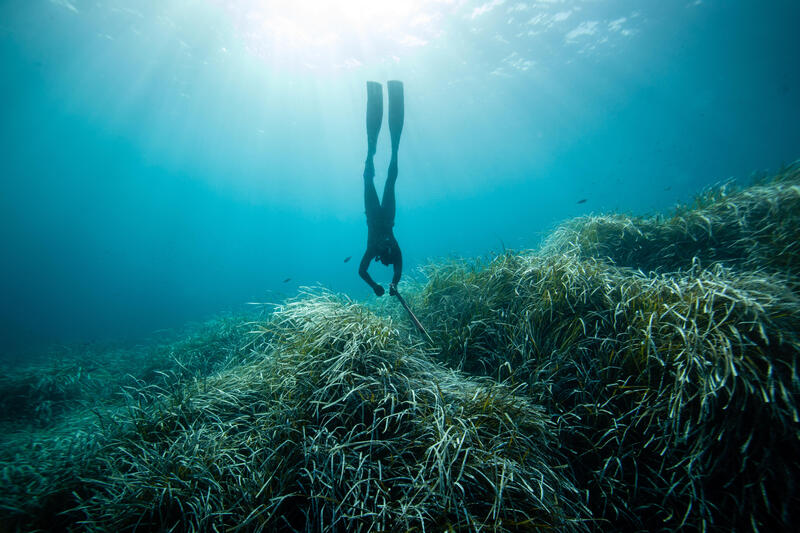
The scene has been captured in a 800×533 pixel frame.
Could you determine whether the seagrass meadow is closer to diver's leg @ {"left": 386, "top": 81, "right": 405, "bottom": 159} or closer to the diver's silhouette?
the diver's silhouette

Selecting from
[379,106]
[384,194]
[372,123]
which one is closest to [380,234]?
[384,194]

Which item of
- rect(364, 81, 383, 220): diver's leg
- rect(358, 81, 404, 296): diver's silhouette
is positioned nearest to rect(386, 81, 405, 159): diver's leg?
rect(358, 81, 404, 296): diver's silhouette

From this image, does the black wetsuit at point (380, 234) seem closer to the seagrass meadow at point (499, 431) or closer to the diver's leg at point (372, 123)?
the diver's leg at point (372, 123)

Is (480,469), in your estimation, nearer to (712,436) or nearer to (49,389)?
(712,436)

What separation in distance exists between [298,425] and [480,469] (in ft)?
4.37

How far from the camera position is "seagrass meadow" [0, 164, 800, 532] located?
5.30ft

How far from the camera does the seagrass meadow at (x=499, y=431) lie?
5.30ft

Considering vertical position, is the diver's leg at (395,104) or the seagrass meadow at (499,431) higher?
the diver's leg at (395,104)

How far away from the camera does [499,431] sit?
1909 millimetres

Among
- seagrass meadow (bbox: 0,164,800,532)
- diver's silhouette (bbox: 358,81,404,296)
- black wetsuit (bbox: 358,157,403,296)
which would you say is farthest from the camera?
diver's silhouette (bbox: 358,81,404,296)

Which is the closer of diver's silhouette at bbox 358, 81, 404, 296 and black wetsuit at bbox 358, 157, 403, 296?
black wetsuit at bbox 358, 157, 403, 296

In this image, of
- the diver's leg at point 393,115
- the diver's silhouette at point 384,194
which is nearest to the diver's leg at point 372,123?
the diver's silhouette at point 384,194

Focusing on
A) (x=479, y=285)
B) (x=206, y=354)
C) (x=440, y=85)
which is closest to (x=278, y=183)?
(x=440, y=85)

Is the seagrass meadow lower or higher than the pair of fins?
lower
